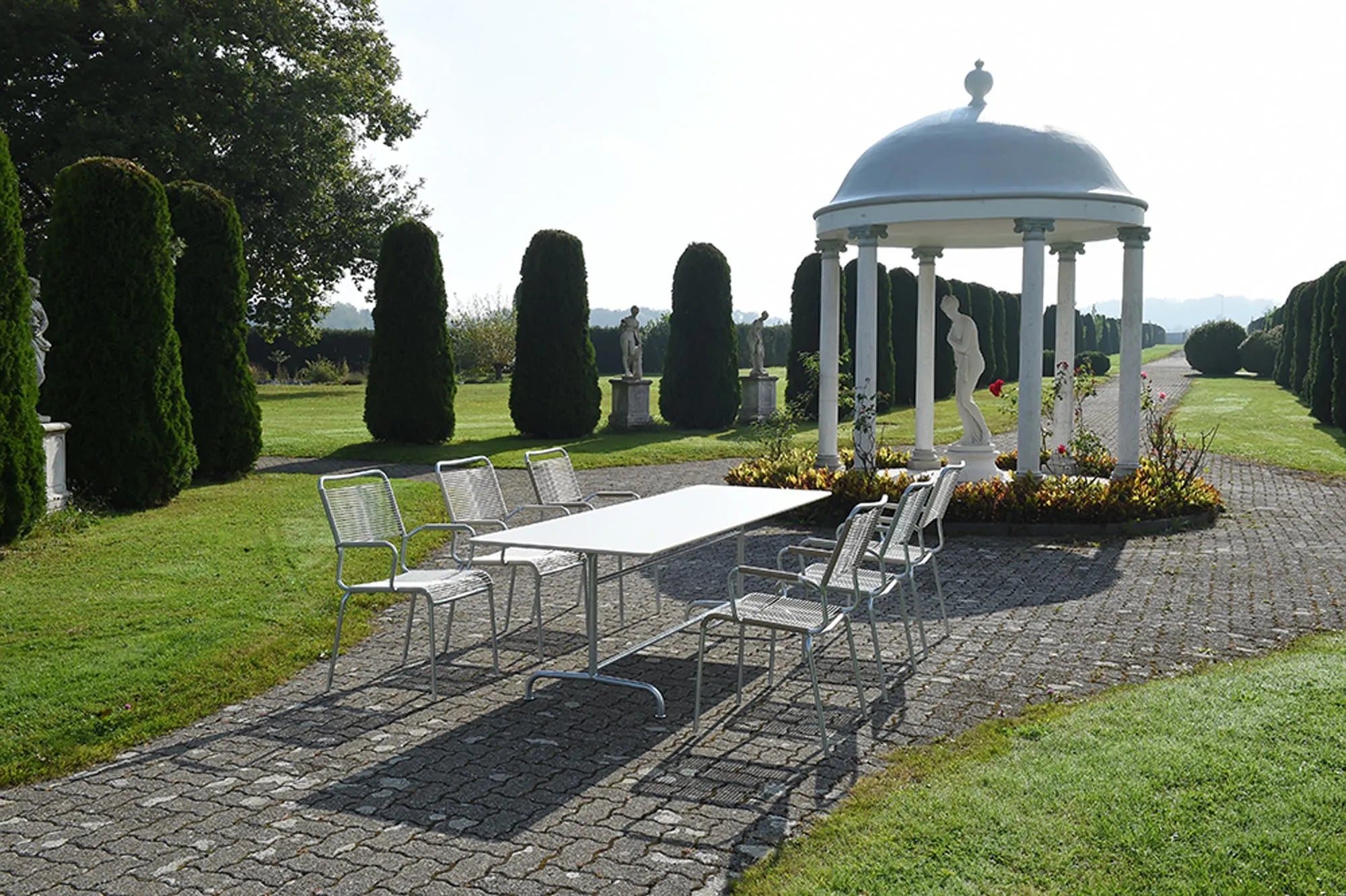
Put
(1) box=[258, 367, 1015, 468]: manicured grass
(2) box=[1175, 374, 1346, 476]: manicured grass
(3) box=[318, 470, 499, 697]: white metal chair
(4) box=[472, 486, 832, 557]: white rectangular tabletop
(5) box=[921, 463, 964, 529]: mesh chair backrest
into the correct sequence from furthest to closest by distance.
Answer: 1. (1) box=[258, 367, 1015, 468]: manicured grass
2. (2) box=[1175, 374, 1346, 476]: manicured grass
3. (5) box=[921, 463, 964, 529]: mesh chair backrest
4. (3) box=[318, 470, 499, 697]: white metal chair
5. (4) box=[472, 486, 832, 557]: white rectangular tabletop

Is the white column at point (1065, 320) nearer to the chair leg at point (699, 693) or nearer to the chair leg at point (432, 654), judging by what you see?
the chair leg at point (699, 693)

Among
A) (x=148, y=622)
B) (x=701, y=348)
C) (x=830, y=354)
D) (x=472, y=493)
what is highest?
(x=701, y=348)

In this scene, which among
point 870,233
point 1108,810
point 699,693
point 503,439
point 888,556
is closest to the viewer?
point 1108,810

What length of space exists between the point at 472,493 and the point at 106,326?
6.61m

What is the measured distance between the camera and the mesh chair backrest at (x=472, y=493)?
23.8 ft

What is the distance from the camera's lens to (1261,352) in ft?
152

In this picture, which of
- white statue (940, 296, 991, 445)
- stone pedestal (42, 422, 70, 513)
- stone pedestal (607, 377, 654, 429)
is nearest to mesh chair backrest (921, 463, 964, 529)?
white statue (940, 296, 991, 445)

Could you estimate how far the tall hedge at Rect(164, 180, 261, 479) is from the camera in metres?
14.4

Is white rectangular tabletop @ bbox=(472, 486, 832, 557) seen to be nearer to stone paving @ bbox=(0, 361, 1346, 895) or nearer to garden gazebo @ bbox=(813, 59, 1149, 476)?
stone paving @ bbox=(0, 361, 1346, 895)

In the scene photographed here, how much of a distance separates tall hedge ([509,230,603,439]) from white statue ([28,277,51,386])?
9.70 metres

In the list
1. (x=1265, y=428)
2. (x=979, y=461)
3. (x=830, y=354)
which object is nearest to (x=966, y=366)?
(x=979, y=461)

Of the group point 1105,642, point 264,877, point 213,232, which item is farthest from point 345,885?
point 213,232

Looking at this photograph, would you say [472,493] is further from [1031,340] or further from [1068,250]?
[1068,250]

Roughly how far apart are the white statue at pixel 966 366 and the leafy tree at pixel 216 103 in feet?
47.1
